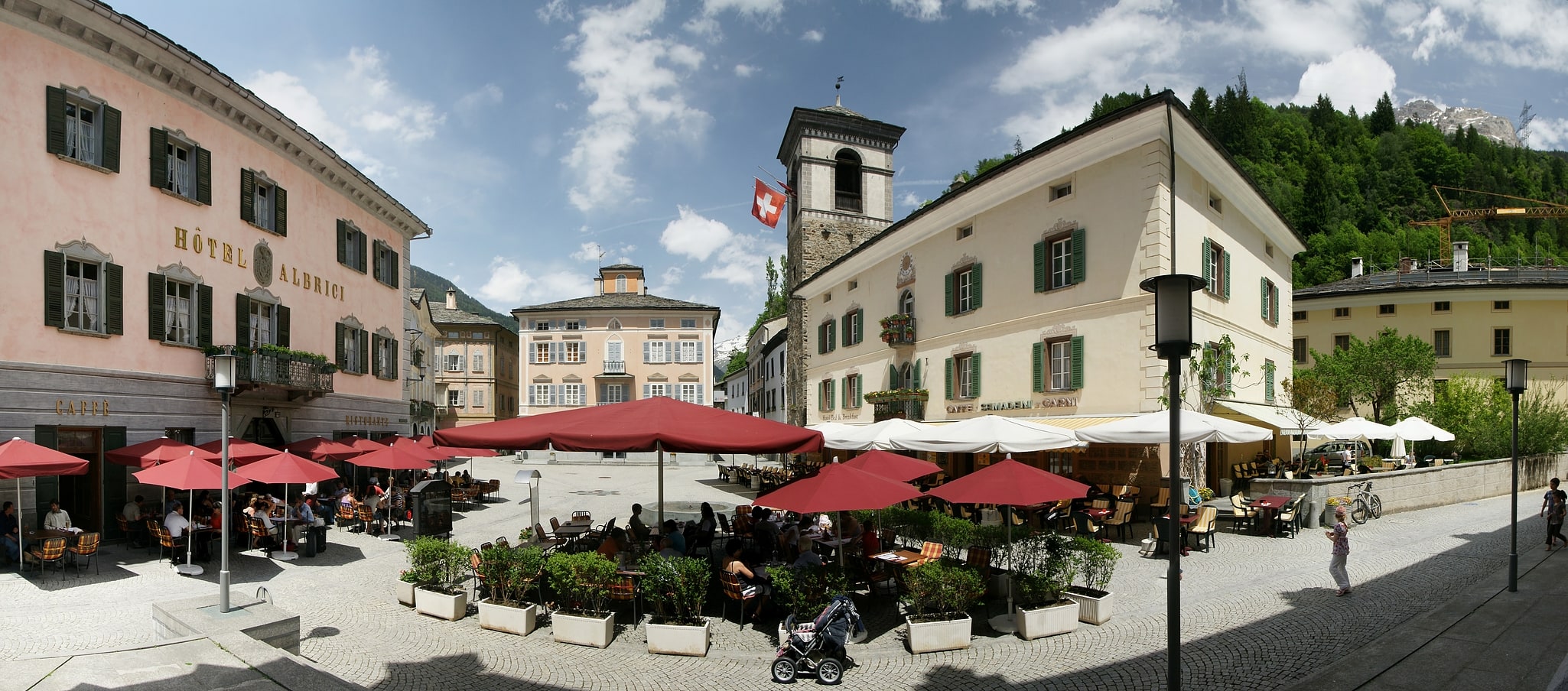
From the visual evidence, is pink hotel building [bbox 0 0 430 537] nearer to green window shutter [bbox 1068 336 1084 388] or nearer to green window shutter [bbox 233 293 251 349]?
green window shutter [bbox 233 293 251 349]

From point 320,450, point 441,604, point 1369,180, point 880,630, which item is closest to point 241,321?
point 320,450

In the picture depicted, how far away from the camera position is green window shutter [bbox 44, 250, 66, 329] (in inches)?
581

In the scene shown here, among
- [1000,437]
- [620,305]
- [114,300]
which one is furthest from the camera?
[620,305]

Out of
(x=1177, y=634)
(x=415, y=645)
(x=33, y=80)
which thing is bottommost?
(x=415, y=645)

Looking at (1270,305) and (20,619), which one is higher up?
(1270,305)

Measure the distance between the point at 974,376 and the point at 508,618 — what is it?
17534mm

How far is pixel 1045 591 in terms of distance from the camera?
9758 millimetres

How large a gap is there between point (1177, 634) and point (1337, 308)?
46753mm

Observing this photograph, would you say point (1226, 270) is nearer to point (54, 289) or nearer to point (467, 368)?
point (54, 289)

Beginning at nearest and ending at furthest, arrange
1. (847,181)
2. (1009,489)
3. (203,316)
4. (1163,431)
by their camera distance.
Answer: (1009,489) < (1163,431) < (203,316) < (847,181)

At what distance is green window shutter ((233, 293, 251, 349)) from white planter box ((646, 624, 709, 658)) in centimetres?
1618

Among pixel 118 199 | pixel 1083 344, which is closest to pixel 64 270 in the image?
pixel 118 199

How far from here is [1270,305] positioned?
81.3ft

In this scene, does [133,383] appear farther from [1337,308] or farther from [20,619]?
[1337,308]
